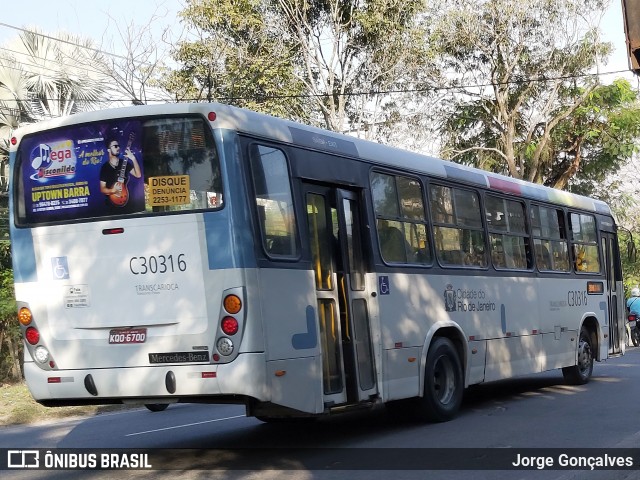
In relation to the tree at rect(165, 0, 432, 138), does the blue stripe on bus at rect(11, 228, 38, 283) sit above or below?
below

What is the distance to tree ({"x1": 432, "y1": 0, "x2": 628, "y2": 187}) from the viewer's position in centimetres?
2931

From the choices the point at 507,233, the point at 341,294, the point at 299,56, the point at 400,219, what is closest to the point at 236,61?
the point at 299,56

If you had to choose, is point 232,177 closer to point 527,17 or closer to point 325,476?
point 325,476

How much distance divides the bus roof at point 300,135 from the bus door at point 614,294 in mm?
4433

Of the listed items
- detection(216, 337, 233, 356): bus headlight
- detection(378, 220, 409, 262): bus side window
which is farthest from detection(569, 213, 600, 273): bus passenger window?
detection(216, 337, 233, 356): bus headlight

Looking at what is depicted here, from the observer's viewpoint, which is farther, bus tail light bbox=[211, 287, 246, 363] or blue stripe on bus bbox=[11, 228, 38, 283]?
blue stripe on bus bbox=[11, 228, 38, 283]

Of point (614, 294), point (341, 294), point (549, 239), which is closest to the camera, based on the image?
point (341, 294)

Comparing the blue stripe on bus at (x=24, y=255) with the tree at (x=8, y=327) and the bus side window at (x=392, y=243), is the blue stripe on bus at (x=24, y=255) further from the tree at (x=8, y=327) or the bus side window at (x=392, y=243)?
the tree at (x=8, y=327)

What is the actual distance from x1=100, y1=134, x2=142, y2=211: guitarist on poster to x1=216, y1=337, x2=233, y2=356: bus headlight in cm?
157

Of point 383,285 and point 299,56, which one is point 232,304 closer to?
point 383,285

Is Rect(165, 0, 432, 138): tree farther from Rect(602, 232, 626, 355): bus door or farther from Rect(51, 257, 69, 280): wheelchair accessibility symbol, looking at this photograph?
Rect(51, 257, 69, 280): wheelchair accessibility symbol

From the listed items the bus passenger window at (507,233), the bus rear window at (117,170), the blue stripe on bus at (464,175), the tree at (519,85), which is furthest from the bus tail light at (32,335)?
the tree at (519,85)

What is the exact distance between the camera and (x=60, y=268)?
8.58m

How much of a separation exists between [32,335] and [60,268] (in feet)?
2.28
